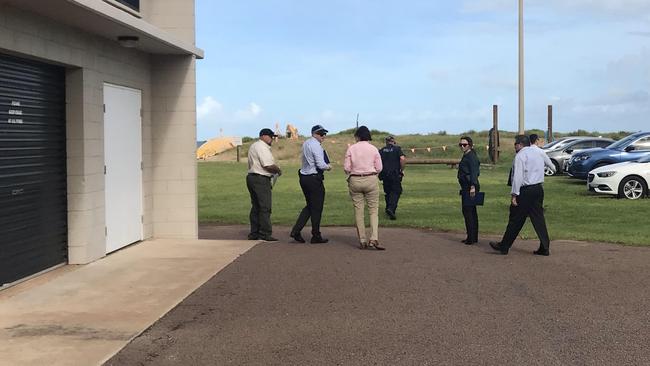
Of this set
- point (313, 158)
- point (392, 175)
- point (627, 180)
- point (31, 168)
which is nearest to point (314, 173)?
point (313, 158)

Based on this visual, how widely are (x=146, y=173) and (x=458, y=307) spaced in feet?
21.3

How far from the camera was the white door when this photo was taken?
9.69 m

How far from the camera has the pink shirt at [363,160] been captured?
400 inches

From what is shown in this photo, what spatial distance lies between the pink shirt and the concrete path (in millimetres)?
2109

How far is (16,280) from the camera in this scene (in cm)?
759

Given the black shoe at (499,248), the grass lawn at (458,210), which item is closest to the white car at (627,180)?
the grass lawn at (458,210)

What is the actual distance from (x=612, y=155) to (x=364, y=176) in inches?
540

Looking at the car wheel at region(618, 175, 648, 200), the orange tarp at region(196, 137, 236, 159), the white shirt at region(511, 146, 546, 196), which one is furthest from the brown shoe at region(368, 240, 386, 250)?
the orange tarp at region(196, 137, 236, 159)

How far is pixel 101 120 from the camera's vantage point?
934 centimetres

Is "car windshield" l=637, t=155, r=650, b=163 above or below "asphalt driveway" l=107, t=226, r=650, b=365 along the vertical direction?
above

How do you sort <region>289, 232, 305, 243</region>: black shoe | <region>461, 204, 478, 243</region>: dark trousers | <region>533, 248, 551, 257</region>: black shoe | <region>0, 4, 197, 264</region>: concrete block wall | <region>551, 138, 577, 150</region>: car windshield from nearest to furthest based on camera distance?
<region>0, 4, 197, 264</region>: concrete block wall → <region>533, 248, 551, 257</region>: black shoe → <region>461, 204, 478, 243</region>: dark trousers → <region>289, 232, 305, 243</region>: black shoe → <region>551, 138, 577, 150</region>: car windshield

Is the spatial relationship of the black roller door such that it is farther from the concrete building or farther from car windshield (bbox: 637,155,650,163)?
car windshield (bbox: 637,155,650,163)

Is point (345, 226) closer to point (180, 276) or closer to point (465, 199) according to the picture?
point (465, 199)

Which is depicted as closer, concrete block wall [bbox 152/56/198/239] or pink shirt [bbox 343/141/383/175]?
pink shirt [bbox 343/141/383/175]
